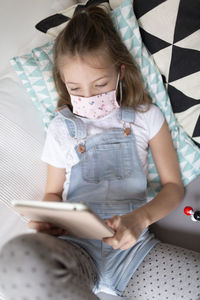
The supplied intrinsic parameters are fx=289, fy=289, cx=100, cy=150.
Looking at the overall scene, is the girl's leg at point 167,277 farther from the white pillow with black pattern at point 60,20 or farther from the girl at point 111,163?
the white pillow with black pattern at point 60,20

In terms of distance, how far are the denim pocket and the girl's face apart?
180 millimetres

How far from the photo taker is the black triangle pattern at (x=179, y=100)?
94cm

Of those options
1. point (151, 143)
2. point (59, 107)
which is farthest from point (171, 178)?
point (59, 107)

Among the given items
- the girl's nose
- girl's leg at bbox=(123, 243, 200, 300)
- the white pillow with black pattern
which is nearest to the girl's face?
the girl's nose

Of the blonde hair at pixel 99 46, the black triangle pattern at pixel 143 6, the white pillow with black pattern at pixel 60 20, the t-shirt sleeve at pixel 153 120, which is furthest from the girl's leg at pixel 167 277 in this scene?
the white pillow with black pattern at pixel 60 20

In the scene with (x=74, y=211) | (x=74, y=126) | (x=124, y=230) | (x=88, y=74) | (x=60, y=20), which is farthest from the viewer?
(x=60, y=20)

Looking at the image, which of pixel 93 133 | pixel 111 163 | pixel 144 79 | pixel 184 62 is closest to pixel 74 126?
pixel 93 133

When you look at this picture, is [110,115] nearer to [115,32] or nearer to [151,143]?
[151,143]

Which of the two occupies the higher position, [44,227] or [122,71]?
[122,71]

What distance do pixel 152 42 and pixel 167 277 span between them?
0.70m

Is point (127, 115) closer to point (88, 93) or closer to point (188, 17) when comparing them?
point (88, 93)

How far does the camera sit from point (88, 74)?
838 mm

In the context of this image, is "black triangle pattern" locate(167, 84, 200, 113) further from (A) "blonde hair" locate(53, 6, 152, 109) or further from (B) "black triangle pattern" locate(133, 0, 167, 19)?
(B) "black triangle pattern" locate(133, 0, 167, 19)

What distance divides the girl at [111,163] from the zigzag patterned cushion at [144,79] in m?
0.03
